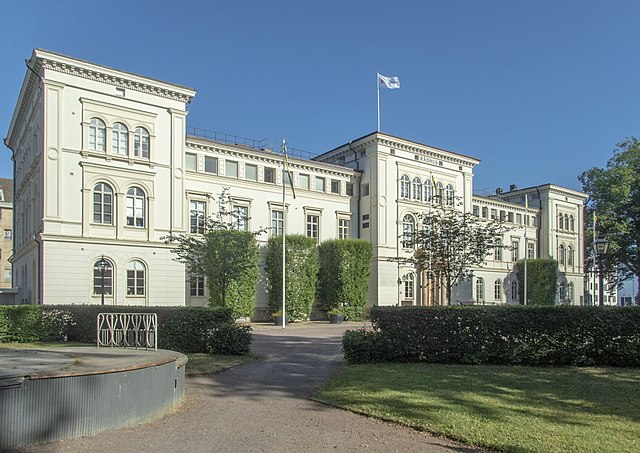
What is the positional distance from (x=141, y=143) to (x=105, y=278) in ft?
28.5

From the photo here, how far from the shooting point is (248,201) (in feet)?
133

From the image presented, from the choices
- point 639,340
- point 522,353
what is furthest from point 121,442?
point 639,340

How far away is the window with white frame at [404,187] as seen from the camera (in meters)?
47.4

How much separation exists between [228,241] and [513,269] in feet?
144

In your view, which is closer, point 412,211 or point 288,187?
point 288,187

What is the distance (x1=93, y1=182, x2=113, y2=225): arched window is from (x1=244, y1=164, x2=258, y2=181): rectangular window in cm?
1083

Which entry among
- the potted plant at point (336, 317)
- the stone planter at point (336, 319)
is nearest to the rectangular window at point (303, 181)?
the potted plant at point (336, 317)

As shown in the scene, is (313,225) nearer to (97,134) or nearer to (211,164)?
(211,164)

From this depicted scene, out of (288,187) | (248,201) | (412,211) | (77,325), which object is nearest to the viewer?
(77,325)

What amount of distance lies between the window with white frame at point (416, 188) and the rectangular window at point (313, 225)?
9.60m

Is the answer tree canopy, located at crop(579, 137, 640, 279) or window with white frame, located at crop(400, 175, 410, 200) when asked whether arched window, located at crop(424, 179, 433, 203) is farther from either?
tree canopy, located at crop(579, 137, 640, 279)

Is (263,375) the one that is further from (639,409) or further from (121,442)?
(639,409)

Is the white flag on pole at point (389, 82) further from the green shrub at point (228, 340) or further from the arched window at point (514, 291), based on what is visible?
the green shrub at point (228, 340)

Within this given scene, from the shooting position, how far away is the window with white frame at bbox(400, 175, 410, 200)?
47375 millimetres
